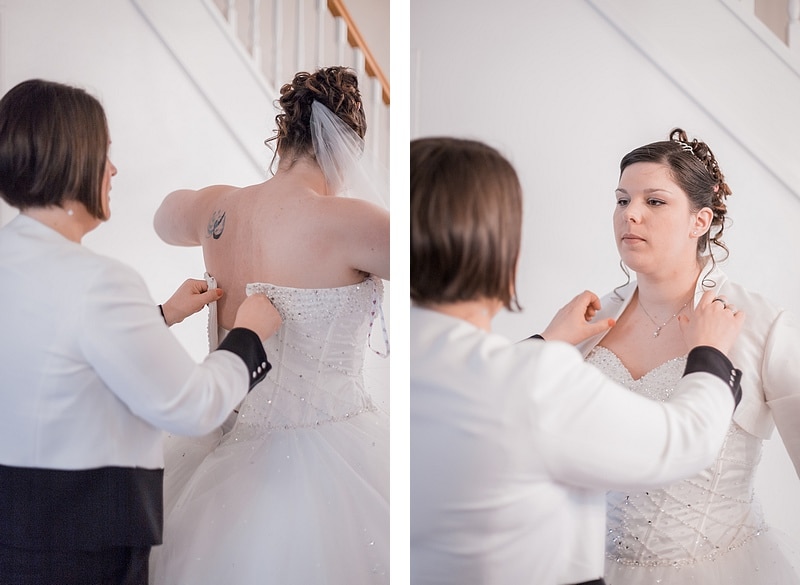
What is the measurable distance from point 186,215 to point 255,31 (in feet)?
1.37

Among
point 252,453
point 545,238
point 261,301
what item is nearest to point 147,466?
point 252,453

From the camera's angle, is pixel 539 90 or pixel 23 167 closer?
pixel 23 167

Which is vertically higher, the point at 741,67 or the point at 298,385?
the point at 741,67

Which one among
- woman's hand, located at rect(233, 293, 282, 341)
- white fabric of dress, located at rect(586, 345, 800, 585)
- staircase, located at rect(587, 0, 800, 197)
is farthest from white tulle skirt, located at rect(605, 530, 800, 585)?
woman's hand, located at rect(233, 293, 282, 341)

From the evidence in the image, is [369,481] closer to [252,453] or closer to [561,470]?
[252,453]

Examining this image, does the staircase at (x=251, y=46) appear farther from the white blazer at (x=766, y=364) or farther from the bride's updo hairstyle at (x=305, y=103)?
the white blazer at (x=766, y=364)

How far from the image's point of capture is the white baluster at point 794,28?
1.59m

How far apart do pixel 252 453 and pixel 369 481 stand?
10.5 inches

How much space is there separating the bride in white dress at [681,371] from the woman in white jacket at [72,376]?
0.85 metres

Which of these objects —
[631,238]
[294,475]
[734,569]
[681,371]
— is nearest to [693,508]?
[734,569]

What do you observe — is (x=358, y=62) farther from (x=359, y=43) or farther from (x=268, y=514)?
(x=268, y=514)

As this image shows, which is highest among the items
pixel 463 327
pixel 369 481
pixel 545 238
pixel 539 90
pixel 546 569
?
pixel 539 90

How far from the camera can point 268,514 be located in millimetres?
1607

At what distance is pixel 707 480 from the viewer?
5.12 feet
